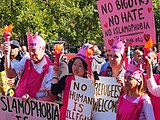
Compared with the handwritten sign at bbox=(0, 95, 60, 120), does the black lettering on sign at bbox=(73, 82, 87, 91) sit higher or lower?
higher

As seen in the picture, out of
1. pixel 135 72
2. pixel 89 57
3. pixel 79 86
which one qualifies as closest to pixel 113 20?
pixel 89 57

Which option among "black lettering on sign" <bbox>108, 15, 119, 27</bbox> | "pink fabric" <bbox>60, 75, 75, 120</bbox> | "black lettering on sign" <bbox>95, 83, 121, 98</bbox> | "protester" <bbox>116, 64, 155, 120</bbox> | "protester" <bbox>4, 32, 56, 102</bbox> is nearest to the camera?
"protester" <bbox>116, 64, 155, 120</bbox>

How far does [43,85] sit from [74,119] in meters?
0.61

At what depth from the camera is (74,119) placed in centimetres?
551

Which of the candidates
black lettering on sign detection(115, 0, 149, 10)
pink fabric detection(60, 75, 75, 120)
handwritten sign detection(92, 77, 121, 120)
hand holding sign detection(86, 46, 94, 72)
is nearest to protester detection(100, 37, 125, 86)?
handwritten sign detection(92, 77, 121, 120)

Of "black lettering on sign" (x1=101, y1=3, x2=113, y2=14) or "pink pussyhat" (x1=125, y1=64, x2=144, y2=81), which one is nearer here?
"pink pussyhat" (x1=125, y1=64, x2=144, y2=81)

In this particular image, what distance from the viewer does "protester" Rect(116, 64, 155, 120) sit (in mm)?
4660

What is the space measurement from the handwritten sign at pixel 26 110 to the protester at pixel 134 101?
1049 mm

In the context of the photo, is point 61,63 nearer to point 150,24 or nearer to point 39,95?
point 39,95

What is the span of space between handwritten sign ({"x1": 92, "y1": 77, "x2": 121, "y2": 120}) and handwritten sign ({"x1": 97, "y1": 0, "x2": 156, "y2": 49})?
1.18 m

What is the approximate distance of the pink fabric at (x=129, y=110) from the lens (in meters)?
4.67

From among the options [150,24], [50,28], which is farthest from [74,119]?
[50,28]

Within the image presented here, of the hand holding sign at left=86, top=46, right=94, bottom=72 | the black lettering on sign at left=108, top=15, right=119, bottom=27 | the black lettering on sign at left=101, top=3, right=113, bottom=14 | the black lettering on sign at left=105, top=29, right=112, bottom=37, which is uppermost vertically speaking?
the black lettering on sign at left=101, top=3, right=113, bottom=14

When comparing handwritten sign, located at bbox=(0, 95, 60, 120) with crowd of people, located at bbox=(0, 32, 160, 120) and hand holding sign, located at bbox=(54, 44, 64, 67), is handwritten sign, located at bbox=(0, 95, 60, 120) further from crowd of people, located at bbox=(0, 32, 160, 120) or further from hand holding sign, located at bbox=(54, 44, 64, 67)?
hand holding sign, located at bbox=(54, 44, 64, 67)
